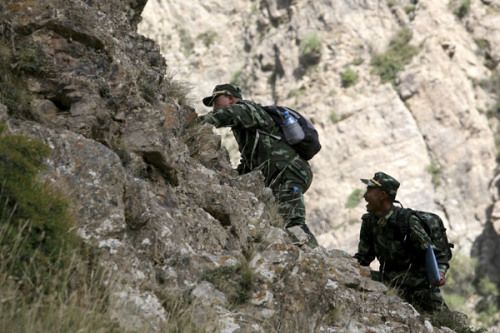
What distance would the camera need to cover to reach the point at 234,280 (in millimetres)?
3578

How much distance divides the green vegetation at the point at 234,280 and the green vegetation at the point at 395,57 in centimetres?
2553

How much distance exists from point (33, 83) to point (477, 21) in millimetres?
29397

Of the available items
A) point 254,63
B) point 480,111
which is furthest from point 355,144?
point 254,63

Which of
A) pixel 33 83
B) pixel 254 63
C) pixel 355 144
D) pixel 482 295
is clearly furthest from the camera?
pixel 254 63

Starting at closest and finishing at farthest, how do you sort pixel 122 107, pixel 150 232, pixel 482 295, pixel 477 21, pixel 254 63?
→ pixel 150 232 → pixel 122 107 → pixel 482 295 → pixel 477 21 → pixel 254 63

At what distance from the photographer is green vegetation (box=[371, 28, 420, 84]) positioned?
91.9ft

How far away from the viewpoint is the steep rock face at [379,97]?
2564cm

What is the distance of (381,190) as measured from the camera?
211 inches

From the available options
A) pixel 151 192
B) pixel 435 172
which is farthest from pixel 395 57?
pixel 151 192

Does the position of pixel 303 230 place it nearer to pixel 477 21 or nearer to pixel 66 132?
pixel 66 132

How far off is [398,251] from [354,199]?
66.2ft

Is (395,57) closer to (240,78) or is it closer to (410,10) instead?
(410,10)

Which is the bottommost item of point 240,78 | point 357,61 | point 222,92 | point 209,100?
point 240,78

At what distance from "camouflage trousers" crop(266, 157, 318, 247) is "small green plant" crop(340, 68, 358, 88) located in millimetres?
23146
